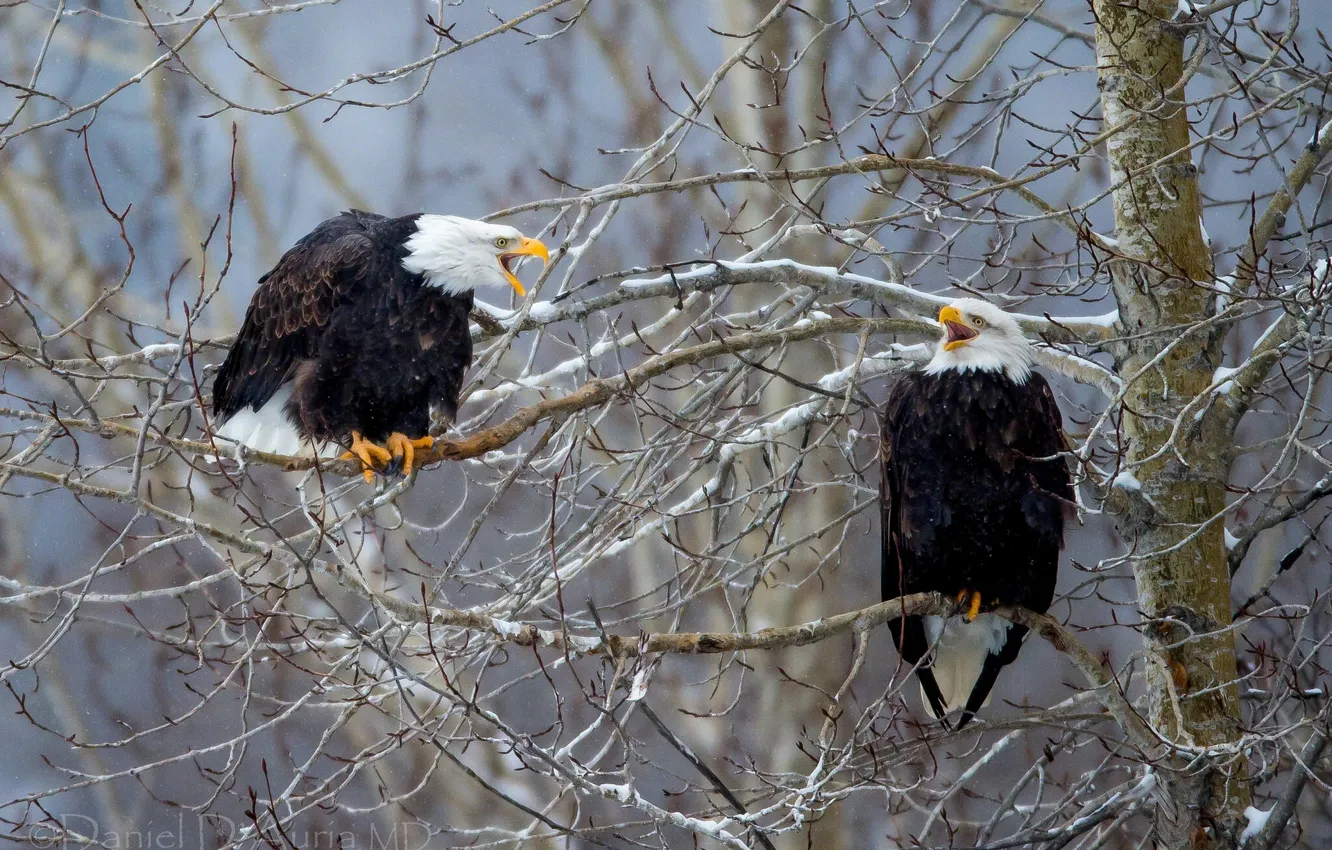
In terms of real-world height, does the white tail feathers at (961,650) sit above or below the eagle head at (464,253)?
below

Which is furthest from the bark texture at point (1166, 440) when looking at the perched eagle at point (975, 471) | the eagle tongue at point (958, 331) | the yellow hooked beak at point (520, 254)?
the yellow hooked beak at point (520, 254)

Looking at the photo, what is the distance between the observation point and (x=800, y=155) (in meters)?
8.37

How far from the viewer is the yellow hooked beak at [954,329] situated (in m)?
3.64

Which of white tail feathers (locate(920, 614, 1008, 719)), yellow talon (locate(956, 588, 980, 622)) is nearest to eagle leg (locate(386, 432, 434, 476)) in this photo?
yellow talon (locate(956, 588, 980, 622))

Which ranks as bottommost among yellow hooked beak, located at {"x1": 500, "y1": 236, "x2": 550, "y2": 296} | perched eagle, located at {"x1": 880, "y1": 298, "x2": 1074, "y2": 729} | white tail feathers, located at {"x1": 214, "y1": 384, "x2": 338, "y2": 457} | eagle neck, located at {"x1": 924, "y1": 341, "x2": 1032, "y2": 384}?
perched eagle, located at {"x1": 880, "y1": 298, "x2": 1074, "y2": 729}

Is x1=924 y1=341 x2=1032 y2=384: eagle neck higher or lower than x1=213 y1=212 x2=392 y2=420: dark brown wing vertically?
lower

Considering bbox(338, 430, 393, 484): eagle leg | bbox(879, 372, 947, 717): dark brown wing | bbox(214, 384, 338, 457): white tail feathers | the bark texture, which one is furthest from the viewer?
bbox(214, 384, 338, 457): white tail feathers

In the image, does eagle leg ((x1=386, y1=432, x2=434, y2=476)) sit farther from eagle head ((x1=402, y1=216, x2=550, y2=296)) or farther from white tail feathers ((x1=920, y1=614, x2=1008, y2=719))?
white tail feathers ((x1=920, y1=614, x2=1008, y2=719))

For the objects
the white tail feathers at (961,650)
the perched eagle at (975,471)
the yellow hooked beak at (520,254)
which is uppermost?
the yellow hooked beak at (520,254)

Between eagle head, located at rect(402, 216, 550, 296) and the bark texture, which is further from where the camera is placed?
eagle head, located at rect(402, 216, 550, 296)

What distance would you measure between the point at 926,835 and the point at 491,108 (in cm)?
985

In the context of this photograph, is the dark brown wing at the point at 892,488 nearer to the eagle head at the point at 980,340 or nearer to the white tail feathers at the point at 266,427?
the eagle head at the point at 980,340

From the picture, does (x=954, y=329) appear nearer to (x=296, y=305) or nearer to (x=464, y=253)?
(x=464, y=253)

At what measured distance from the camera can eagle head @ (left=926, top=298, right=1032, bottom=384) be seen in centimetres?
365
